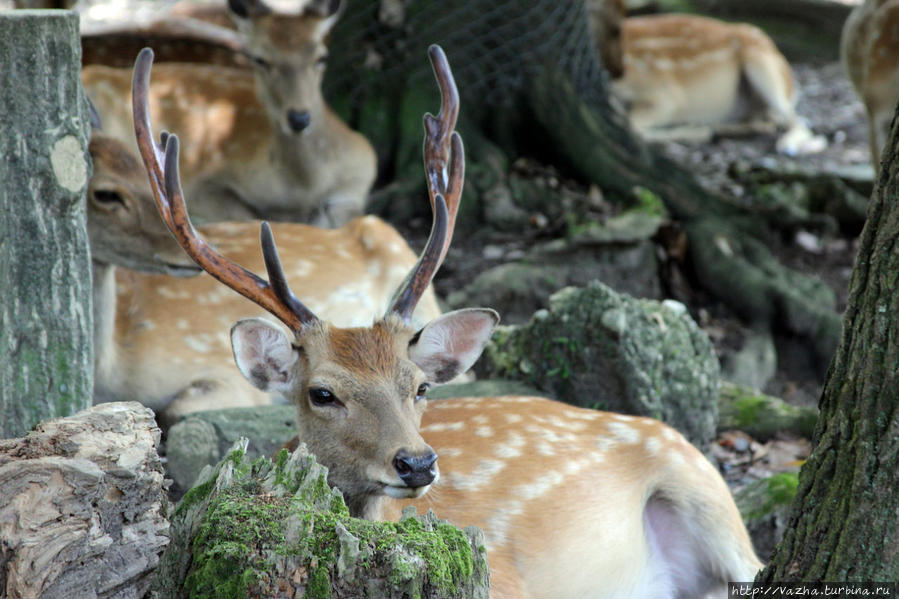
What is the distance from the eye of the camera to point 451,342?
332cm

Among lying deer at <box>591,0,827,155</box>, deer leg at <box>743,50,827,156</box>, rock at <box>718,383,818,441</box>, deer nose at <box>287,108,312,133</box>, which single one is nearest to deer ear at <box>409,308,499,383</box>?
rock at <box>718,383,818,441</box>

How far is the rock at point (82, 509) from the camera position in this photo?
1964mm

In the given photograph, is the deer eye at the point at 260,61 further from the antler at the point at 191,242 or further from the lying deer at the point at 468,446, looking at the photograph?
the antler at the point at 191,242

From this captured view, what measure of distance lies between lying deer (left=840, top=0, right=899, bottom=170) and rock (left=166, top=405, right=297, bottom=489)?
458 cm

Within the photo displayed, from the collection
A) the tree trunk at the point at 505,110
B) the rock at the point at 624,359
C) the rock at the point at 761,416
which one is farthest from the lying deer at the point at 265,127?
the rock at the point at 761,416

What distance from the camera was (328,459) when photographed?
9.77 feet

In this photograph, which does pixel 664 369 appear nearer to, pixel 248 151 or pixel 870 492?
pixel 870 492

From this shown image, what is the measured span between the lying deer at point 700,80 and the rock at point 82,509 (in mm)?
8956

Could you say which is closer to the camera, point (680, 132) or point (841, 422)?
point (841, 422)

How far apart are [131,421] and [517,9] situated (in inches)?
221

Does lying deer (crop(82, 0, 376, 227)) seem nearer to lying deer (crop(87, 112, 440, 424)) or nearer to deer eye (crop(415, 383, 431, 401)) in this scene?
lying deer (crop(87, 112, 440, 424))

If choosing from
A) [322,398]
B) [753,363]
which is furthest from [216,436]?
[753,363]

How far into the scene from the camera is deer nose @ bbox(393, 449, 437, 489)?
9.07ft

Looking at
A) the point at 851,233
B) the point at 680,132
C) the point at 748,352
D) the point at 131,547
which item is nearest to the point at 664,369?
the point at 748,352
